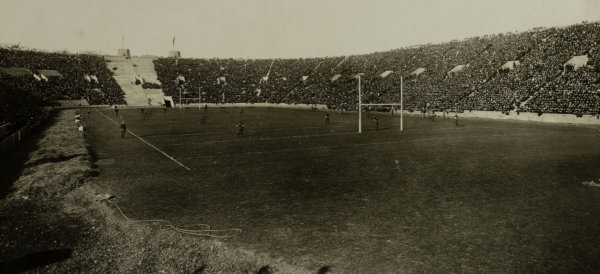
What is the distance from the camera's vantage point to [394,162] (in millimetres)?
18234

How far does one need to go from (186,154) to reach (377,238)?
45.8ft

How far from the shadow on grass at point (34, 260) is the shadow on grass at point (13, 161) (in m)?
5.73

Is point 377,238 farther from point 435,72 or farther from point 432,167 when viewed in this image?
point 435,72

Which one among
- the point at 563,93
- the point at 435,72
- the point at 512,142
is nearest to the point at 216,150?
the point at 512,142

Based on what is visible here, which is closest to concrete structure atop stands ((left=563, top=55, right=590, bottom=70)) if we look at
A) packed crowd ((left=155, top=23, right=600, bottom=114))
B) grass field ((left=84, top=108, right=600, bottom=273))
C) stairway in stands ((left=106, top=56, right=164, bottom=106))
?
packed crowd ((left=155, top=23, right=600, bottom=114))

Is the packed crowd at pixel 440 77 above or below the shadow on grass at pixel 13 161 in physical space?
above

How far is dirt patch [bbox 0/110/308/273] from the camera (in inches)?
314

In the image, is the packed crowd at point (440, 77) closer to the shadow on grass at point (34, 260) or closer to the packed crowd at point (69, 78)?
the packed crowd at point (69, 78)

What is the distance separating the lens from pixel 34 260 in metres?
8.36

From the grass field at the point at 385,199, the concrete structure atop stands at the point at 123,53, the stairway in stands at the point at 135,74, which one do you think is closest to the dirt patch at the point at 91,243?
the grass field at the point at 385,199

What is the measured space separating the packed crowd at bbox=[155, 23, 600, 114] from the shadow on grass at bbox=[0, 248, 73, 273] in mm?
39641

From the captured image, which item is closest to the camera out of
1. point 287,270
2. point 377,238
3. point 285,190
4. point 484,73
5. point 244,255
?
point 287,270

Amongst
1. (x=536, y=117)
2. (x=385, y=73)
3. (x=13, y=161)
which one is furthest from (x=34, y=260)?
(x=385, y=73)

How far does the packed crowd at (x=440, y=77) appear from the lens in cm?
4238
